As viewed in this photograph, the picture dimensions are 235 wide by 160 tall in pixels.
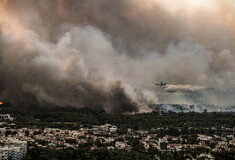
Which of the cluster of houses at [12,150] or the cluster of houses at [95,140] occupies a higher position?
the cluster of houses at [95,140]

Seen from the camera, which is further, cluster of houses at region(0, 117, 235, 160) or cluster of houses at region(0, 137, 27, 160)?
cluster of houses at region(0, 117, 235, 160)

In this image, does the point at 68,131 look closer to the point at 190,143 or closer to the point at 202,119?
the point at 190,143

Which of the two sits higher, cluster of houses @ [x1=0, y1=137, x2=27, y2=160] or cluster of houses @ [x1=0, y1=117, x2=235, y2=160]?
cluster of houses @ [x1=0, y1=117, x2=235, y2=160]

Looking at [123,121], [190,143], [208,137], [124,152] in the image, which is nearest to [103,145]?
[124,152]

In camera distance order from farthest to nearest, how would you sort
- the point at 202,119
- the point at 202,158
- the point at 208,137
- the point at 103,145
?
the point at 202,119, the point at 208,137, the point at 103,145, the point at 202,158

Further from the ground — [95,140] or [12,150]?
[95,140]

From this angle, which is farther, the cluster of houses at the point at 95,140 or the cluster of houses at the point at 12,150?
the cluster of houses at the point at 95,140

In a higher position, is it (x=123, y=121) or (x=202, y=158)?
(x=123, y=121)

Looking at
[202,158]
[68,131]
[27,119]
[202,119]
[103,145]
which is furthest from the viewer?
[202,119]

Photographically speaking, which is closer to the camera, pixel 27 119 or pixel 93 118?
pixel 27 119

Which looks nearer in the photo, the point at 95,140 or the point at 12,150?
the point at 12,150
